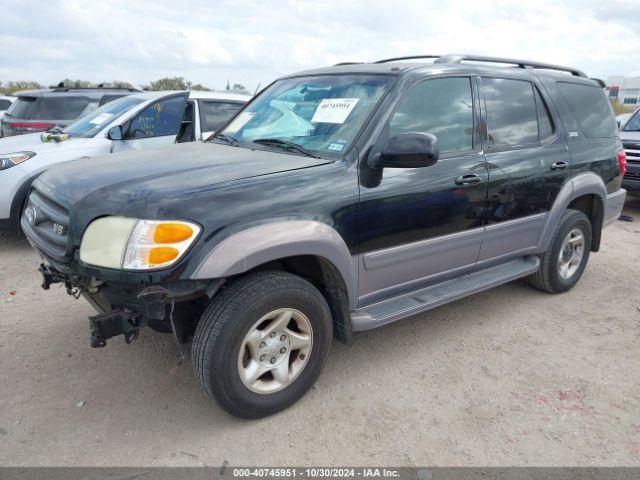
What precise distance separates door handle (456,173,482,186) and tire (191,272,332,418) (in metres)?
1.28

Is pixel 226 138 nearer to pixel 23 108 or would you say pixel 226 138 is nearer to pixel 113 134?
pixel 113 134

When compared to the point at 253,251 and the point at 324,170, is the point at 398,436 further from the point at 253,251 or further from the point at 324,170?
the point at 324,170

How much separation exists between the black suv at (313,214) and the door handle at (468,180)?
12 mm

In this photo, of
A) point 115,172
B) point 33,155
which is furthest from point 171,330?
point 33,155

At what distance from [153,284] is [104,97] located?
27.6ft

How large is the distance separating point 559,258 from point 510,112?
1.47m

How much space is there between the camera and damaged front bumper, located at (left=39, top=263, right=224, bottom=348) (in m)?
2.42

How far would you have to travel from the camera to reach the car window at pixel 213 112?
23.1 ft

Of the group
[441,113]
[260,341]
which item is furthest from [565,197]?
[260,341]

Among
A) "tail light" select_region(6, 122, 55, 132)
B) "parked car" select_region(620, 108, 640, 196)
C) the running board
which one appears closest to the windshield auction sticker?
the running board

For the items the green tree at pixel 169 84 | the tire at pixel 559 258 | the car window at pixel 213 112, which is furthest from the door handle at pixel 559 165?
the green tree at pixel 169 84

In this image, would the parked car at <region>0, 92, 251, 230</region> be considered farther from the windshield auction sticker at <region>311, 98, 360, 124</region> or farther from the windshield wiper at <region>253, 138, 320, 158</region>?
the windshield auction sticker at <region>311, 98, 360, 124</region>

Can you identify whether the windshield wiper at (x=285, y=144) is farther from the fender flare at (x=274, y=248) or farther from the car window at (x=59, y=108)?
the car window at (x=59, y=108)

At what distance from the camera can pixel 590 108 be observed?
15.2 ft
